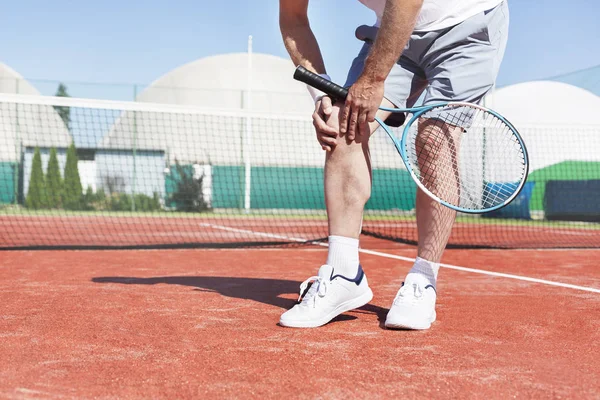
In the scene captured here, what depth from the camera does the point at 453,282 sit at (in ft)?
12.2

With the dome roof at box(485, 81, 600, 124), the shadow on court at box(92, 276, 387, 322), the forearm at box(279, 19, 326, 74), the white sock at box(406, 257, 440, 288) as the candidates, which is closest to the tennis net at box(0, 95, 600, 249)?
the dome roof at box(485, 81, 600, 124)

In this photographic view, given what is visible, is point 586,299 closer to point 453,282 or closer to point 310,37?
point 453,282

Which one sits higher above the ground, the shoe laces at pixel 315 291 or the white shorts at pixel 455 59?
the white shorts at pixel 455 59

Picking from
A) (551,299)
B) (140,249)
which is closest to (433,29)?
(551,299)

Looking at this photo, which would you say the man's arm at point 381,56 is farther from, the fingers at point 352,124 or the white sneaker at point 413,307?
the white sneaker at point 413,307

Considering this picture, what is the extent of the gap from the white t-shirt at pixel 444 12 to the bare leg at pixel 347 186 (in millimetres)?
506

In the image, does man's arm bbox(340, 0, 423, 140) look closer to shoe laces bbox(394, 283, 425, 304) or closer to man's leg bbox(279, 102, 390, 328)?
man's leg bbox(279, 102, 390, 328)

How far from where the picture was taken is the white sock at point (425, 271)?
2.57 metres

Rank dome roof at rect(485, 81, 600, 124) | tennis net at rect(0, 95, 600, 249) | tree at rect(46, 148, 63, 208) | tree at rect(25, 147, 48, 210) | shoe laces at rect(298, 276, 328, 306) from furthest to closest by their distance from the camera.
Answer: dome roof at rect(485, 81, 600, 124) < tree at rect(46, 148, 63, 208) < tree at rect(25, 147, 48, 210) < tennis net at rect(0, 95, 600, 249) < shoe laces at rect(298, 276, 328, 306)

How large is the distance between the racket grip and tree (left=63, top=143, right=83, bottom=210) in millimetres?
14369

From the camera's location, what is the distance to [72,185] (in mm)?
16938

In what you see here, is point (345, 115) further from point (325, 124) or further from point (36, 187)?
point (36, 187)

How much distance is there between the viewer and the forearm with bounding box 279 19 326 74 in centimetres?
271

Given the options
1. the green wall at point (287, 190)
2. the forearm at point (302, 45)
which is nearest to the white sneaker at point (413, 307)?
the forearm at point (302, 45)
